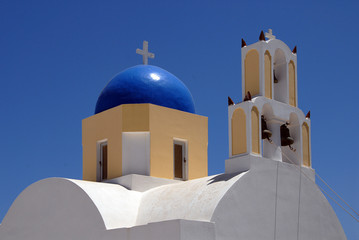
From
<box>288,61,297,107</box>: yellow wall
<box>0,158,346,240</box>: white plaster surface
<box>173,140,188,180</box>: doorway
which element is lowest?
<box>0,158,346,240</box>: white plaster surface

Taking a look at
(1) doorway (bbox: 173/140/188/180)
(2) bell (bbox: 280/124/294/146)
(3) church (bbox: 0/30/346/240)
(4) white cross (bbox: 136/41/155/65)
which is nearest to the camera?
(3) church (bbox: 0/30/346/240)

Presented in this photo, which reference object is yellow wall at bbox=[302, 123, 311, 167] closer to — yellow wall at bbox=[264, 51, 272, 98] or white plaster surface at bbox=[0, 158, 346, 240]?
white plaster surface at bbox=[0, 158, 346, 240]

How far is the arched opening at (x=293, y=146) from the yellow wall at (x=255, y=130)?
4.34 ft

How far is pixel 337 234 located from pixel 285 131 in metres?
2.59

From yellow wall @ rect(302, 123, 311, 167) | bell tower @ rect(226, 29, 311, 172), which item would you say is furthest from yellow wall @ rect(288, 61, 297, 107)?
yellow wall @ rect(302, 123, 311, 167)

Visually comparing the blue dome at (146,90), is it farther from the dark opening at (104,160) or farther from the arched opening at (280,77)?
the arched opening at (280,77)

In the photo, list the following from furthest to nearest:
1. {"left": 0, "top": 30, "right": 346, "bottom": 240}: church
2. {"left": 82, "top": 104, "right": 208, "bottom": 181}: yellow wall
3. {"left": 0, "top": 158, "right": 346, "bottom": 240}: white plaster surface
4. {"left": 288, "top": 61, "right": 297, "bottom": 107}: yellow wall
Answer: {"left": 82, "top": 104, "right": 208, "bottom": 181}: yellow wall < {"left": 288, "top": 61, "right": 297, "bottom": 107}: yellow wall < {"left": 0, "top": 30, "right": 346, "bottom": 240}: church < {"left": 0, "top": 158, "right": 346, "bottom": 240}: white plaster surface

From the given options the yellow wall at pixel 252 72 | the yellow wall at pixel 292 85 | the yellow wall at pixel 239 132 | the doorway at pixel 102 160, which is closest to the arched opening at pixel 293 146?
the yellow wall at pixel 292 85

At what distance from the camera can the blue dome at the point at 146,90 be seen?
1608cm

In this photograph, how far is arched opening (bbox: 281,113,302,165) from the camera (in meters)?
13.8

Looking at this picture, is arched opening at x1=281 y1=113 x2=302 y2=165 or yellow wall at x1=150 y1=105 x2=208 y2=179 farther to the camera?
yellow wall at x1=150 y1=105 x2=208 y2=179

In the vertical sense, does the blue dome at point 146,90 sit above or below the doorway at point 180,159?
above

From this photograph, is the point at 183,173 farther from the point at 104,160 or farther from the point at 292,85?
the point at 292,85

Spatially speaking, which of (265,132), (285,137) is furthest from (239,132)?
(285,137)
